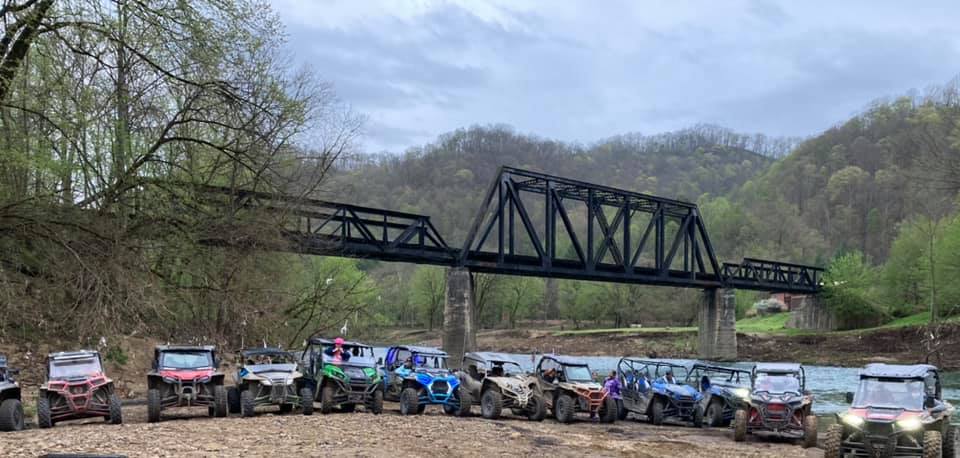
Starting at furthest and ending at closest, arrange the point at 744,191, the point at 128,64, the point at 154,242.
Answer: the point at 744,191 → the point at 154,242 → the point at 128,64

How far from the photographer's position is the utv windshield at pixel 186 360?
68.0 ft

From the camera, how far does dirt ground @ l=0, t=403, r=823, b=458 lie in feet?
49.3

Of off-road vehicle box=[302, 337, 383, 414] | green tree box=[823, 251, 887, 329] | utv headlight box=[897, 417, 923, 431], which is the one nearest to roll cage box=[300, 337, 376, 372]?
off-road vehicle box=[302, 337, 383, 414]

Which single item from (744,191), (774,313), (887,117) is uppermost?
(887,117)

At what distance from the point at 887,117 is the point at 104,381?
164 m

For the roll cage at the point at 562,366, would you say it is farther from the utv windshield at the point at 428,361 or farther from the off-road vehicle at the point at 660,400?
the utv windshield at the point at 428,361

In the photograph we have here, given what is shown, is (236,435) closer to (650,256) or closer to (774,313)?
(774,313)

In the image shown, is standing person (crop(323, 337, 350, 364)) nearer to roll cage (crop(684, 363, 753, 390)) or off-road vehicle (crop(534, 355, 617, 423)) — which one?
off-road vehicle (crop(534, 355, 617, 423))

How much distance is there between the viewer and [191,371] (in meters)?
20.7

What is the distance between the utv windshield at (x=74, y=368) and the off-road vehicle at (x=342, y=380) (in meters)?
5.72

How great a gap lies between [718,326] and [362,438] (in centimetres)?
7000

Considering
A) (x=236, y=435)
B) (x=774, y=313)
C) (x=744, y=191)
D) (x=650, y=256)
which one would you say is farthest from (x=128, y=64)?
(x=744, y=191)

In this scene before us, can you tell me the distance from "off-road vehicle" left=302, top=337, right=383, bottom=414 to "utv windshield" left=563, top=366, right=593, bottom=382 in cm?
617

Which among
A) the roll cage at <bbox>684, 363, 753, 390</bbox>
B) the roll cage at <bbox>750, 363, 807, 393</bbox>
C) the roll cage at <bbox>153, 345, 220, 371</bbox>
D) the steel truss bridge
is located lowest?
the roll cage at <bbox>684, 363, 753, 390</bbox>
